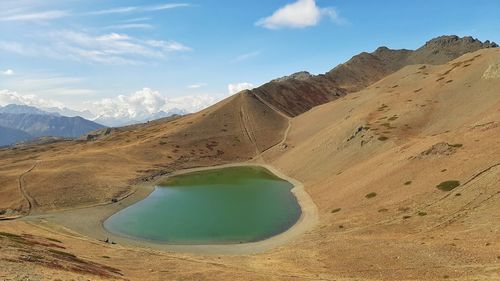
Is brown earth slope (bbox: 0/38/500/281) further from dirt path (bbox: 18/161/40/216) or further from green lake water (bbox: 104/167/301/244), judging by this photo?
green lake water (bbox: 104/167/301/244)

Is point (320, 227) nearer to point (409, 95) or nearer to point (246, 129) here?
point (409, 95)

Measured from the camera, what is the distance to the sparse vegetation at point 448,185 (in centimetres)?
6681

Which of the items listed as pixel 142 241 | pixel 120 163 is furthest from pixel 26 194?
pixel 142 241

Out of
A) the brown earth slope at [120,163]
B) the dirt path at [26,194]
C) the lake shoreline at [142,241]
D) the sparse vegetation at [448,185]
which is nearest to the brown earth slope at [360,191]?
the brown earth slope at [120,163]

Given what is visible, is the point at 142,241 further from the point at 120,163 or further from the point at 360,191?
the point at 120,163

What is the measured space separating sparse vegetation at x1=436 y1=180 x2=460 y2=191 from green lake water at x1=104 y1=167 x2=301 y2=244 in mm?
28186

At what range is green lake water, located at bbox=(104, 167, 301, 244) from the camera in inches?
3019

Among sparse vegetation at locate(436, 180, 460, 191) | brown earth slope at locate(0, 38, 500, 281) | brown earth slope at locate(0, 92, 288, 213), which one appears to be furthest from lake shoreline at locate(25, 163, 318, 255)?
sparse vegetation at locate(436, 180, 460, 191)

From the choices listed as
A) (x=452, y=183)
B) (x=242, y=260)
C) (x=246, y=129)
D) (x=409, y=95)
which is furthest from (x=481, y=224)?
(x=246, y=129)

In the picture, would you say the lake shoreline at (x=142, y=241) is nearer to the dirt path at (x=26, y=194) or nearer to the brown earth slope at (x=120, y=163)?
the brown earth slope at (x=120, y=163)

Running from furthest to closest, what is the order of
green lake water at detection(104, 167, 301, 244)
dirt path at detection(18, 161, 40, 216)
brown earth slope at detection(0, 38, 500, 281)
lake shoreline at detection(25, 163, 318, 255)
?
dirt path at detection(18, 161, 40, 216)
green lake water at detection(104, 167, 301, 244)
lake shoreline at detection(25, 163, 318, 255)
brown earth slope at detection(0, 38, 500, 281)

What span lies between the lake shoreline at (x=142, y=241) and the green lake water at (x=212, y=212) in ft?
6.38

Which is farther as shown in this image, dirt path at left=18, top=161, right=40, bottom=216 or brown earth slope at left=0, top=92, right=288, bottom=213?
brown earth slope at left=0, top=92, right=288, bottom=213

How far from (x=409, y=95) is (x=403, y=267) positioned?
108 metres
